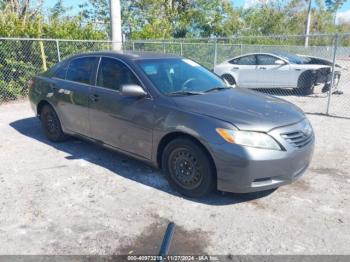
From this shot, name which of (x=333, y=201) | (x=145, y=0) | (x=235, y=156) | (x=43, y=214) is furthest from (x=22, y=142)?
(x=145, y=0)

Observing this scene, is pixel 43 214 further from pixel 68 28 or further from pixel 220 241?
pixel 68 28

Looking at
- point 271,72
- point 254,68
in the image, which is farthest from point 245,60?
point 271,72

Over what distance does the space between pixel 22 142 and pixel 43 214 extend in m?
2.94

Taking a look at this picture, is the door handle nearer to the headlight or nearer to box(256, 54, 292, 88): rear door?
the headlight

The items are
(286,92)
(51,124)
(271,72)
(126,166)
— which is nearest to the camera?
(126,166)

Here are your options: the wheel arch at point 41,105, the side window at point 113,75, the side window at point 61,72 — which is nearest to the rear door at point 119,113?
the side window at point 113,75

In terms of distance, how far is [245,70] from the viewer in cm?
1179

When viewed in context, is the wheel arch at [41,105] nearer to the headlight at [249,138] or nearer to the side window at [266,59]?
the headlight at [249,138]

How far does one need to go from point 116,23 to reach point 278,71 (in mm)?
5644

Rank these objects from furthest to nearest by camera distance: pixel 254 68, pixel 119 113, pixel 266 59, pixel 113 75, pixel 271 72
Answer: pixel 254 68
pixel 266 59
pixel 271 72
pixel 113 75
pixel 119 113

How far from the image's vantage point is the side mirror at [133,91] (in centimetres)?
396

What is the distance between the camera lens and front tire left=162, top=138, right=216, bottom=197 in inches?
140

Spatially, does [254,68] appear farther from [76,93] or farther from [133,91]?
[133,91]

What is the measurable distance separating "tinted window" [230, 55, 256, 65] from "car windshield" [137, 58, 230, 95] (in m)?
7.29
